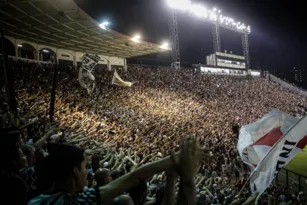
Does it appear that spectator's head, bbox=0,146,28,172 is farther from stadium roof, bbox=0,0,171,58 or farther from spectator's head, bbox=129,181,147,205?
stadium roof, bbox=0,0,171,58

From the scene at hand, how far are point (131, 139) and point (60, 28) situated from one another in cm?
1045

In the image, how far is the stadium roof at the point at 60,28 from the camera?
12469 mm

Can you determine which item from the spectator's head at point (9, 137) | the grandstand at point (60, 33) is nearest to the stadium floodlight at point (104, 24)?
the grandstand at point (60, 33)

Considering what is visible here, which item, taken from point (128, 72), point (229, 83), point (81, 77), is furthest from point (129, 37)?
point (229, 83)

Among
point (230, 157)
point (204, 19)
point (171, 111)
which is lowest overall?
point (230, 157)

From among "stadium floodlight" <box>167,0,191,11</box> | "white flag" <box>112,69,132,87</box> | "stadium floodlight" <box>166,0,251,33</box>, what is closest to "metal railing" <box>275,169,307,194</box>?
"white flag" <box>112,69,132,87</box>

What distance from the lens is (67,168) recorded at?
1511 mm

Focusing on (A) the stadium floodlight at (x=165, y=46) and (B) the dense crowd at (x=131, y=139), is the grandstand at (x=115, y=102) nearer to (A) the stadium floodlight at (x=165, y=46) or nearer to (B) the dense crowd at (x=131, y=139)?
(B) the dense crowd at (x=131, y=139)

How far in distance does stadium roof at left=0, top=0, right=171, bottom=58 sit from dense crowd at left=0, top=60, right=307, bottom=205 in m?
2.56

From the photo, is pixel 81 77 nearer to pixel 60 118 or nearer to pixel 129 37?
pixel 60 118

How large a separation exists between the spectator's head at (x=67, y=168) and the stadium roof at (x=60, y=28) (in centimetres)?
1225

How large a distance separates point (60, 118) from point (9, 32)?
10664 millimetres

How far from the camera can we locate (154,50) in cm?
2423

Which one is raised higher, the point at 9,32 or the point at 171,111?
the point at 9,32
